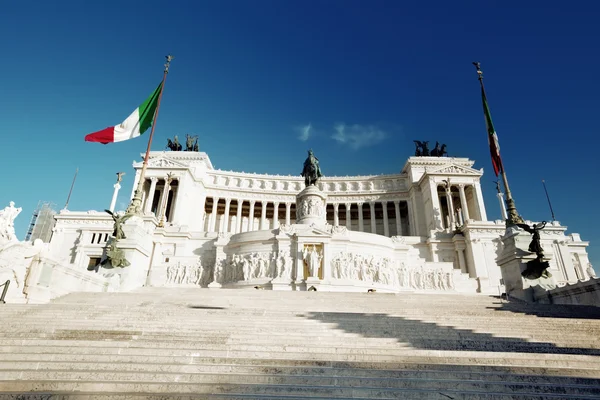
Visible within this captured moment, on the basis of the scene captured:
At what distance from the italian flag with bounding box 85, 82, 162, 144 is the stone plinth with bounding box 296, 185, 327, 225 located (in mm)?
14459

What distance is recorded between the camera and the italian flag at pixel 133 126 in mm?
17230

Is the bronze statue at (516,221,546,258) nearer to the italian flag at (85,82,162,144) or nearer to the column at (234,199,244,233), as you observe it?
the italian flag at (85,82,162,144)

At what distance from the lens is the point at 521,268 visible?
15.6 m

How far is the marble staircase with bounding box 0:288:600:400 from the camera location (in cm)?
496

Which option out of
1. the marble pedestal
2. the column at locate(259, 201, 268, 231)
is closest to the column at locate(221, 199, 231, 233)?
the column at locate(259, 201, 268, 231)

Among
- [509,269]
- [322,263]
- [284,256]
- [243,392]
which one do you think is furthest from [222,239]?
[243,392]

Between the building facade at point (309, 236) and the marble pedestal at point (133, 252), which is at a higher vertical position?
the building facade at point (309, 236)

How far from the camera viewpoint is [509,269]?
16422 mm

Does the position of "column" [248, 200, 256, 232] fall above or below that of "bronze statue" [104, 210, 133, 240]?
above

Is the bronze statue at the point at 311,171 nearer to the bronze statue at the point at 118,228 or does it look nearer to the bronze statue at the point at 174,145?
the bronze statue at the point at 118,228

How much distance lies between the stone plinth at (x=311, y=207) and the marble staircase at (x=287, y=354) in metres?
18.7

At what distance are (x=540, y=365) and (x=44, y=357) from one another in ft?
29.2

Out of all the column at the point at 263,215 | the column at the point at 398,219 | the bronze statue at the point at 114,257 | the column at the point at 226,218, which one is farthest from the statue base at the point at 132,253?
the column at the point at 398,219

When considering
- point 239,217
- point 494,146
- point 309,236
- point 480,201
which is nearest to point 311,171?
point 309,236
